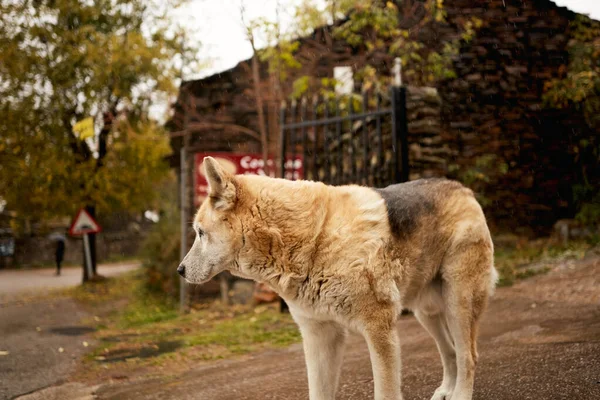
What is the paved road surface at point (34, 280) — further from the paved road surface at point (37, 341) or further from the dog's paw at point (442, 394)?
the dog's paw at point (442, 394)

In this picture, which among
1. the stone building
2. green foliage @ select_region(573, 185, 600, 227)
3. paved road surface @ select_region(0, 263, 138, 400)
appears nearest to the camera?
paved road surface @ select_region(0, 263, 138, 400)

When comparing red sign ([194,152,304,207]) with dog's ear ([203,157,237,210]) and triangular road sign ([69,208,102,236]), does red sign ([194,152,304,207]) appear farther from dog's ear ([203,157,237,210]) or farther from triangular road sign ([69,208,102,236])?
dog's ear ([203,157,237,210])

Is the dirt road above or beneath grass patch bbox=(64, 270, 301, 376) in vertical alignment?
above

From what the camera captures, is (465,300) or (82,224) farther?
(82,224)

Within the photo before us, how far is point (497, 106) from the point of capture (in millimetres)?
14406

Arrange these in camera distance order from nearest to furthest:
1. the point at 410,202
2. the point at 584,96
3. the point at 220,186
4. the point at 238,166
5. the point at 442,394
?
1. the point at 220,186
2. the point at 410,202
3. the point at 442,394
4. the point at 238,166
5. the point at 584,96

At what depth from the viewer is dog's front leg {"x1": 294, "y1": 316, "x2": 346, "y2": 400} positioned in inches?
149

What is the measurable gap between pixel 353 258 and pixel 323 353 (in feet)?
2.30

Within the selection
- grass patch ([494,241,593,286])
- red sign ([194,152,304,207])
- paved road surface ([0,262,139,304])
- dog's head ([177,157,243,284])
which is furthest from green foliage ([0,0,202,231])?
dog's head ([177,157,243,284])

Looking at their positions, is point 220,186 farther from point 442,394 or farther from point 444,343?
point 442,394

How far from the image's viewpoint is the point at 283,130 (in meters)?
9.20

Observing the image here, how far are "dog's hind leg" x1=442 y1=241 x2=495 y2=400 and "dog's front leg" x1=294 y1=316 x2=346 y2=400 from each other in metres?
0.82

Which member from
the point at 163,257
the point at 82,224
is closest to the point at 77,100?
the point at 82,224

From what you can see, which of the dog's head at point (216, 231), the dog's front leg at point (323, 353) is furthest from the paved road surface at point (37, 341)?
the dog's front leg at point (323, 353)
